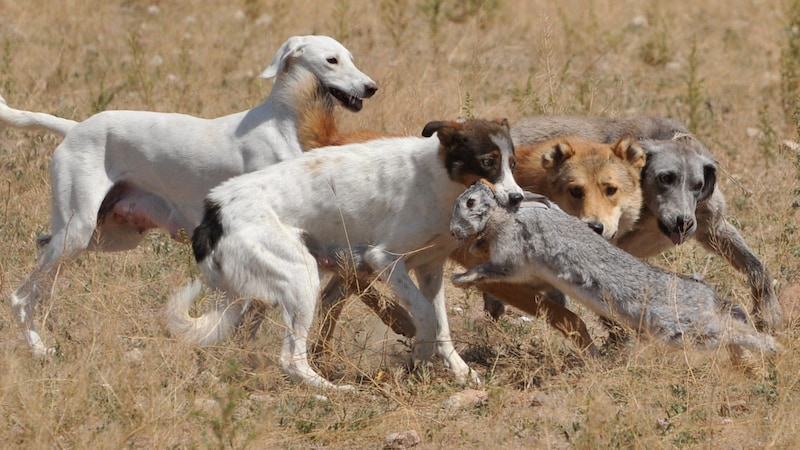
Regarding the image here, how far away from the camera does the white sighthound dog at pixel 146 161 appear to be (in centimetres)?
736

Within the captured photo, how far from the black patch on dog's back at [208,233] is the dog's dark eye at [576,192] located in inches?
82.6

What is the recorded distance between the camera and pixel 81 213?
24.0 ft

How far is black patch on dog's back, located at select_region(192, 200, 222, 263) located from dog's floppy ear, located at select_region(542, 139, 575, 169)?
204 cm

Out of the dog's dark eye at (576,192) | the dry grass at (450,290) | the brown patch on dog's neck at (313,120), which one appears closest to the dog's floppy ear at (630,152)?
the dog's dark eye at (576,192)

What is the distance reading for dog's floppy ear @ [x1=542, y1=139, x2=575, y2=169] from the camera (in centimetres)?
727

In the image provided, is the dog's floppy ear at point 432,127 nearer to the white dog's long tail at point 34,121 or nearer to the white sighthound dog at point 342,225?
the white sighthound dog at point 342,225

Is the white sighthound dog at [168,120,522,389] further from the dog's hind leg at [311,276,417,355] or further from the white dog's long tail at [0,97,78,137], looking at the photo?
the white dog's long tail at [0,97,78,137]

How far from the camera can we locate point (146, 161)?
7555mm

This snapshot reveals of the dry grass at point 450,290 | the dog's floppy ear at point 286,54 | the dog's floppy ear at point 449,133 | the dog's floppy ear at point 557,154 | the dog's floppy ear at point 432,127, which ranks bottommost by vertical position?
the dry grass at point 450,290

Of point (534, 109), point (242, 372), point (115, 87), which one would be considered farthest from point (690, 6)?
point (242, 372)

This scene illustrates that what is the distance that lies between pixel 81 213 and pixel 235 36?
6206 millimetres

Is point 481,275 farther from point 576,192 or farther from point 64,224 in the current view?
point 64,224

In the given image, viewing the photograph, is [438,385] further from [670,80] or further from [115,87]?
[670,80]

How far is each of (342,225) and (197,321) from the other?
104cm
